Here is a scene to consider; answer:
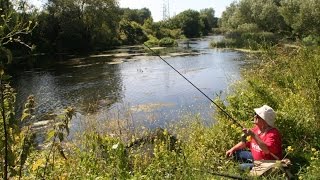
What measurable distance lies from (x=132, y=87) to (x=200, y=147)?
13.5 m

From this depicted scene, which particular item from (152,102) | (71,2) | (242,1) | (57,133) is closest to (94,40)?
(71,2)

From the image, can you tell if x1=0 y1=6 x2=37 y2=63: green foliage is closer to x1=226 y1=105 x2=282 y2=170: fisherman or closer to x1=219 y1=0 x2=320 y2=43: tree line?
x1=226 y1=105 x2=282 y2=170: fisherman

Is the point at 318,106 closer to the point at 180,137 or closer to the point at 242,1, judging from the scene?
the point at 180,137

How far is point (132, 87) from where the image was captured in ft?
67.7

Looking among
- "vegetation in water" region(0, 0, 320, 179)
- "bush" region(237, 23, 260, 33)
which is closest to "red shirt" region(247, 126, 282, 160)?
"vegetation in water" region(0, 0, 320, 179)

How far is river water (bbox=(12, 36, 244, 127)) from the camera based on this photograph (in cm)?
1481

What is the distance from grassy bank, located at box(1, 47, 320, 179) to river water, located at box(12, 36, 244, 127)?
1.54 metres

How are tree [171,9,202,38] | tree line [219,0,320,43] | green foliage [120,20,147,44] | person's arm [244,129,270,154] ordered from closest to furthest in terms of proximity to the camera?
person's arm [244,129,270,154], tree line [219,0,320,43], green foliage [120,20,147,44], tree [171,9,202,38]

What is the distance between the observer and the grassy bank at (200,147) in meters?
5.61

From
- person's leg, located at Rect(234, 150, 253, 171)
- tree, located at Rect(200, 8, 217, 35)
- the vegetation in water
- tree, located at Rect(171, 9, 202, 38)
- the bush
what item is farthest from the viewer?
tree, located at Rect(200, 8, 217, 35)

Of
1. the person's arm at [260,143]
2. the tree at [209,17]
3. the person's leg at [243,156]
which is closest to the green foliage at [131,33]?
the tree at [209,17]

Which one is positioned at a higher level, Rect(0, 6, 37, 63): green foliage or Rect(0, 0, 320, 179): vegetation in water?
Rect(0, 6, 37, 63): green foliage

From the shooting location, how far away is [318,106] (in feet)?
24.2

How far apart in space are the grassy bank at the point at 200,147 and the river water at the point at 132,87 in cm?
154
